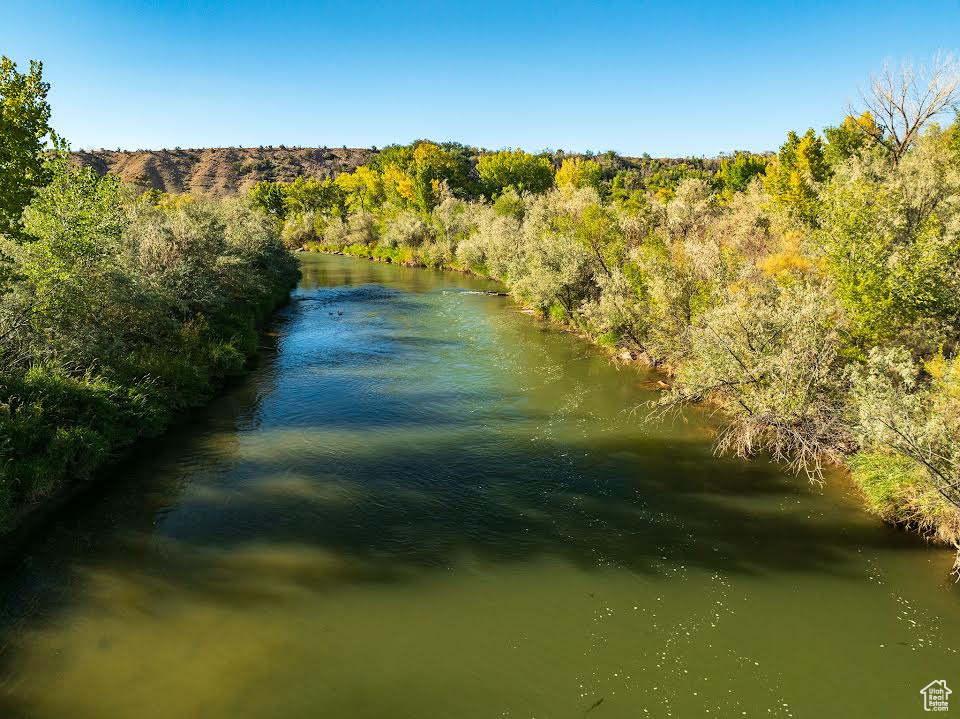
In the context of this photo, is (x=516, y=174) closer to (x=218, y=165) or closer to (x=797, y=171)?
(x=797, y=171)

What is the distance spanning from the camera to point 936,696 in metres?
9.62

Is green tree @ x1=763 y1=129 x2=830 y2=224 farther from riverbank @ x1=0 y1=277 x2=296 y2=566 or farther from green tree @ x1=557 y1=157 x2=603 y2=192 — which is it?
green tree @ x1=557 y1=157 x2=603 y2=192

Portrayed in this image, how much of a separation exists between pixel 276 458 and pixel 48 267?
9855 millimetres

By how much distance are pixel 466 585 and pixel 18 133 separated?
15149 millimetres

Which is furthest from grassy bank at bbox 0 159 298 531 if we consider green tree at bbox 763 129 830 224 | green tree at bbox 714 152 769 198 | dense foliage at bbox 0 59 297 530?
green tree at bbox 714 152 769 198

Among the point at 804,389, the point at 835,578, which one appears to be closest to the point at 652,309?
the point at 804,389

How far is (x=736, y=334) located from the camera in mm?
17766

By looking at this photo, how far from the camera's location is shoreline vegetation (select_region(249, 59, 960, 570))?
13383mm

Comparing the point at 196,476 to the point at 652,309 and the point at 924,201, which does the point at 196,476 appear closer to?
the point at 652,309

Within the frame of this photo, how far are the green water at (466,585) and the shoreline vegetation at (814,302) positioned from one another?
1.74 m

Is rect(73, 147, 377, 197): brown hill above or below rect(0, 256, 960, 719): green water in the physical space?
above

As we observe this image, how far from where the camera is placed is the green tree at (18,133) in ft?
43.7

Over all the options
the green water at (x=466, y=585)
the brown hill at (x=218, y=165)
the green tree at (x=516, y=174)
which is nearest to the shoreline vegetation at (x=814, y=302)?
the green water at (x=466, y=585)

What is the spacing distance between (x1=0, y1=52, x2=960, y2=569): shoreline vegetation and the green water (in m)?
1.58
